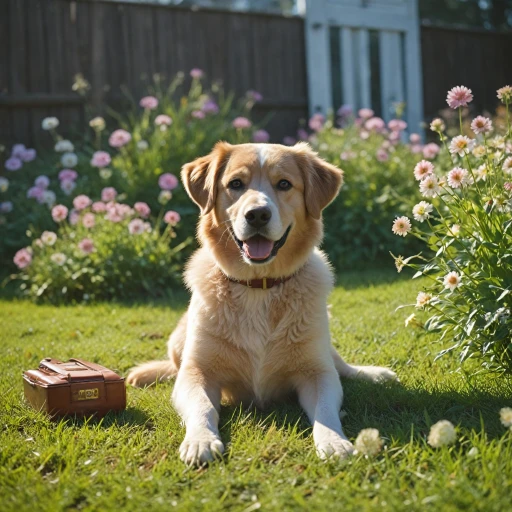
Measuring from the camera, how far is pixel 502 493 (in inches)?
85.2

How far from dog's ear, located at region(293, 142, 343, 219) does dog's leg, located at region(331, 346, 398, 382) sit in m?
0.84

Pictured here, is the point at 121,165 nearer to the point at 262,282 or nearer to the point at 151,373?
the point at 151,373

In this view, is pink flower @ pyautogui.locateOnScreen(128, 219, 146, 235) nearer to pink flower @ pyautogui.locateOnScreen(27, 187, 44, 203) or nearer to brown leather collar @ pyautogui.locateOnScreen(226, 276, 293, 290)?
pink flower @ pyautogui.locateOnScreen(27, 187, 44, 203)

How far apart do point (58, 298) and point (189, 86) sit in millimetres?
4543

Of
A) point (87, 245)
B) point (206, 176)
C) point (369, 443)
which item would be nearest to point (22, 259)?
point (87, 245)

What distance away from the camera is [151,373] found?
3.92 m

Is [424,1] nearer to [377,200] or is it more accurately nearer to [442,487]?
[377,200]

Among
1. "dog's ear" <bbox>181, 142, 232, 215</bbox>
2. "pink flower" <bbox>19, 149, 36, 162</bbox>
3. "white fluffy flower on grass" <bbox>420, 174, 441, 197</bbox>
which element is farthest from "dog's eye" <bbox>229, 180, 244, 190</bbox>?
"pink flower" <bbox>19, 149, 36, 162</bbox>

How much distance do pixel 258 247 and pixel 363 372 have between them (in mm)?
1005

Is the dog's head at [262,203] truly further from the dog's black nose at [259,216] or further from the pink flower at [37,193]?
the pink flower at [37,193]

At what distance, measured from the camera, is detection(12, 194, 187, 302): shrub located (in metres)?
6.17

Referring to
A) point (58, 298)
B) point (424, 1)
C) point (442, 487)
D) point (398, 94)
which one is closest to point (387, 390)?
point (442, 487)

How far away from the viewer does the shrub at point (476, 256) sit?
3.15 m

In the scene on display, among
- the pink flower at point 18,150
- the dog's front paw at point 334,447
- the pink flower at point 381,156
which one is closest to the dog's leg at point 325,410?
the dog's front paw at point 334,447
